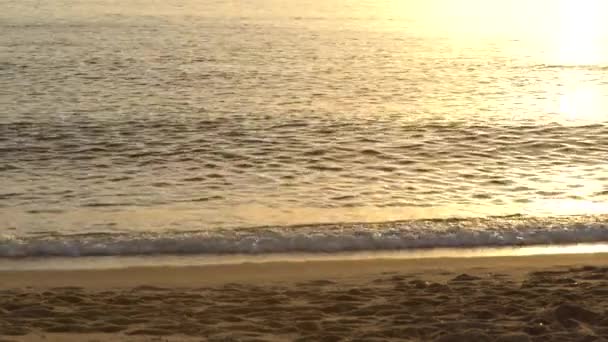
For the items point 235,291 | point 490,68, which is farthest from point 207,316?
point 490,68

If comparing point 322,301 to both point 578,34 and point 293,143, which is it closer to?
point 293,143

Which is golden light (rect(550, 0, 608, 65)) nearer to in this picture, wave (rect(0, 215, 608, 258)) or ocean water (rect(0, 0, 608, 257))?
ocean water (rect(0, 0, 608, 257))

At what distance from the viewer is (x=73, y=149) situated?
49.2 feet

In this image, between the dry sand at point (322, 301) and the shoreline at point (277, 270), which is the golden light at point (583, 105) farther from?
the dry sand at point (322, 301)

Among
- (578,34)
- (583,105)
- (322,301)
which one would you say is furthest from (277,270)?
(578,34)

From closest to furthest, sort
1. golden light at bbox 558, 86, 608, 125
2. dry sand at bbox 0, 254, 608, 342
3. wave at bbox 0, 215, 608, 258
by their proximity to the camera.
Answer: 1. dry sand at bbox 0, 254, 608, 342
2. wave at bbox 0, 215, 608, 258
3. golden light at bbox 558, 86, 608, 125

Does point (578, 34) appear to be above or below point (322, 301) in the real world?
above

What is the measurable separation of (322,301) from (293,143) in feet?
28.4

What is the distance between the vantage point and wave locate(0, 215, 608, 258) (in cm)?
→ 908

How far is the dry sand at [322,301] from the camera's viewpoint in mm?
6371

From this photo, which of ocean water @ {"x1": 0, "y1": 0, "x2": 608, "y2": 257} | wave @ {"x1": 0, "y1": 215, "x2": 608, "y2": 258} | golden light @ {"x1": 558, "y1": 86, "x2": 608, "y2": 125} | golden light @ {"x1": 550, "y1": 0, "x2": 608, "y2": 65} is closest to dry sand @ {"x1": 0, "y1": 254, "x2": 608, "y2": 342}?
wave @ {"x1": 0, "y1": 215, "x2": 608, "y2": 258}

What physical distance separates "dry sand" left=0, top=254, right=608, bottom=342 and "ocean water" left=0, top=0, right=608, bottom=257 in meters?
0.86

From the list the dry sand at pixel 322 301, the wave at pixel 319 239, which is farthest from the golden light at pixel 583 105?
the dry sand at pixel 322 301

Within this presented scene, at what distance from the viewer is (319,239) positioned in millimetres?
9391
